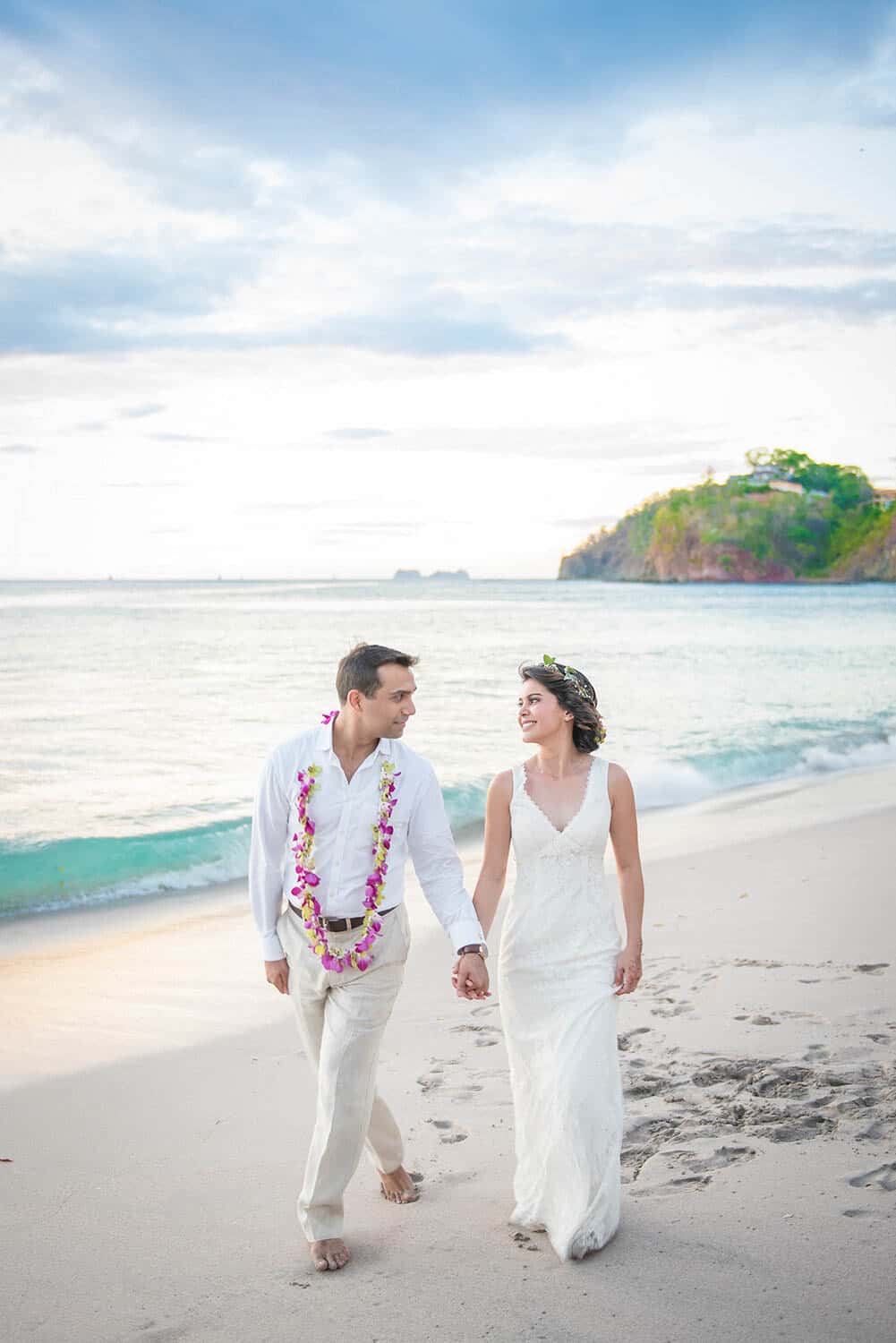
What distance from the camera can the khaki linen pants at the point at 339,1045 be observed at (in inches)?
147

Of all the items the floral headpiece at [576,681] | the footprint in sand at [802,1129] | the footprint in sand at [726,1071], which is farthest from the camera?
the footprint in sand at [726,1071]

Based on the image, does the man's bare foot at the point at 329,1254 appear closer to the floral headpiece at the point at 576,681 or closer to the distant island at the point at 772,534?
the floral headpiece at the point at 576,681

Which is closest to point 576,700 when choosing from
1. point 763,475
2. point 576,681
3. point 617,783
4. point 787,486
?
point 576,681

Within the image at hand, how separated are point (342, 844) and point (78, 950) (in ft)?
16.1

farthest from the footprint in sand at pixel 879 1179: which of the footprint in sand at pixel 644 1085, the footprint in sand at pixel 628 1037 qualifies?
the footprint in sand at pixel 628 1037

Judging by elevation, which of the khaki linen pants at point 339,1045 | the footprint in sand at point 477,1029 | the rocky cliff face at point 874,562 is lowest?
the footprint in sand at point 477,1029

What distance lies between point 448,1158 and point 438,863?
1222 millimetres

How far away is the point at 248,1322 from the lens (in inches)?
134

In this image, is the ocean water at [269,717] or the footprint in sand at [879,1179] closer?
the footprint in sand at [879,1179]

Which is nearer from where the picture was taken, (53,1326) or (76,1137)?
(53,1326)

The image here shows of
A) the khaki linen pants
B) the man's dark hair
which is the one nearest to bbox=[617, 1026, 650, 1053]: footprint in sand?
the khaki linen pants

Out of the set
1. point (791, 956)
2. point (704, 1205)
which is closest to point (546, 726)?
point (704, 1205)

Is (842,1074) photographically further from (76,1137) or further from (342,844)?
(76,1137)

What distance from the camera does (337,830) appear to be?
388 centimetres
